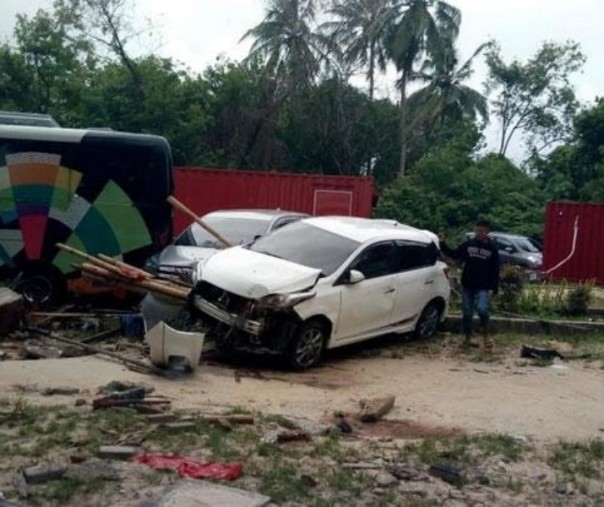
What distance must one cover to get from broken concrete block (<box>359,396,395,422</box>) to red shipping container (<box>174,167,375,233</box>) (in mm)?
13325

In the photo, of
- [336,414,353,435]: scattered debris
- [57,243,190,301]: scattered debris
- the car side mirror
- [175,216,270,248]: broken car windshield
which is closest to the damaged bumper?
[57,243,190,301]: scattered debris

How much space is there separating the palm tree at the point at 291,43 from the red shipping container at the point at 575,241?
52.8 feet

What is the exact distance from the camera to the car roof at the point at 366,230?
1245 centimetres

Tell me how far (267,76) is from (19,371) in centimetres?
2992

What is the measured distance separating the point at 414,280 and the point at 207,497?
7.55 m

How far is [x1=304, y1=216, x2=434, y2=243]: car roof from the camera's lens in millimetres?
12445

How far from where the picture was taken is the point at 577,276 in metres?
24.5

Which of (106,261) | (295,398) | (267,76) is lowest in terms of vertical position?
(295,398)

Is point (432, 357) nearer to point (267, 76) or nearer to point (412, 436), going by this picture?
point (412, 436)

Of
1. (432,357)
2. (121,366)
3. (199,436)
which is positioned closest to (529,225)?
(432,357)

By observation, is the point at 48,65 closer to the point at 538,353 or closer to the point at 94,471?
the point at 538,353

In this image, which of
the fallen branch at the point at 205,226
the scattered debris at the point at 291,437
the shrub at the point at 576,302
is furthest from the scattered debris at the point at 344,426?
the shrub at the point at 576,302

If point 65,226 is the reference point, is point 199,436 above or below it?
below

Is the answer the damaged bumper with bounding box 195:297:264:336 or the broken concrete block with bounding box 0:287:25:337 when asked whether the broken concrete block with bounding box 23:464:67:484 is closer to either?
the damaged bumper with bounding box 195:297:264:336
